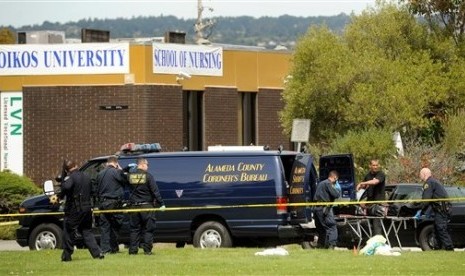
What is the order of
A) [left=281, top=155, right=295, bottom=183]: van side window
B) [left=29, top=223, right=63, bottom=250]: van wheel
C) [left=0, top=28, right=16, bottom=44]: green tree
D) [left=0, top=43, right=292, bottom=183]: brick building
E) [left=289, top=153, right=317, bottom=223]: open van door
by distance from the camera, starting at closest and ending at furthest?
[left=289, top=153, right=317, bottom=223]: open van door
[left=281, top=155, right=295, bottom=183]: van side window
[left=29, top=223, right=63, bottom=250]: van wheel
[left=0, top=43, right=292, bottom=183]: brick building
[left=0, top=28, right=16, bottom=44]: green tree

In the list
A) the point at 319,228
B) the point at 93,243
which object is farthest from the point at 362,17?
the point at 93,243

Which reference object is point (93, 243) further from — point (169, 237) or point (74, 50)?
point (74, 50)

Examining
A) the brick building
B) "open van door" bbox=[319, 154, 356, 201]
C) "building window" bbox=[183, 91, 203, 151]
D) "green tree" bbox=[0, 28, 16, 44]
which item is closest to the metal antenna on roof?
"building window" bbox=[183, 91, 203, 151]

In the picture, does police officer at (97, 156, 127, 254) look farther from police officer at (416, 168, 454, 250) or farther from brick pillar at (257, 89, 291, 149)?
brick pillar at (257, 89, 291, 149)

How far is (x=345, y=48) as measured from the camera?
41438 millimetres

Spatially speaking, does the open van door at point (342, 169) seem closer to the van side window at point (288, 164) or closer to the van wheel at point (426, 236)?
the van wheel at point (426, 236)

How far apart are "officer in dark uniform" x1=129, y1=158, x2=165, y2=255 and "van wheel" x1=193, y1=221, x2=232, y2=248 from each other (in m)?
2.51

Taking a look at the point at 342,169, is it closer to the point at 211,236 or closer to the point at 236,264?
the point at 211,236

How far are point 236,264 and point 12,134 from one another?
23767mm

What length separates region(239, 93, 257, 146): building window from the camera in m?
48.3

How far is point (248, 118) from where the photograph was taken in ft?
160

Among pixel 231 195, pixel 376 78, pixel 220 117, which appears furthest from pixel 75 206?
pixel 220 117

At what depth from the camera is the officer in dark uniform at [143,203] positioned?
2316 cm

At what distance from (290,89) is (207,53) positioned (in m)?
4.39
